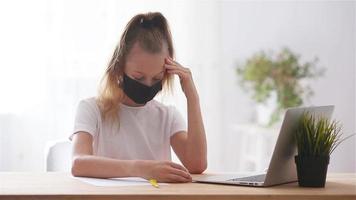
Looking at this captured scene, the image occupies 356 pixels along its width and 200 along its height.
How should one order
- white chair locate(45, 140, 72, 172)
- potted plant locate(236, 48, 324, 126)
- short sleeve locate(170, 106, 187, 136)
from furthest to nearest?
potted plant locate(236, 48, 324, 126) < white chair locate(45, 140, 72, 172) < short sleeve locate(170, 106, 187, 136)

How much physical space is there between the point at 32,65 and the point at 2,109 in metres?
0.31

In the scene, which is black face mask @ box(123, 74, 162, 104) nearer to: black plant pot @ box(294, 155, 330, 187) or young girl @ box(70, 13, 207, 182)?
young girl @ box(70, 13, 207, 182)

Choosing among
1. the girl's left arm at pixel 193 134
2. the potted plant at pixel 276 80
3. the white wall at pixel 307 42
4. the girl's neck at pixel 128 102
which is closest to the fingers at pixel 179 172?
the girl's left arm at pixel 193 134

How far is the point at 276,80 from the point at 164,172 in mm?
2309

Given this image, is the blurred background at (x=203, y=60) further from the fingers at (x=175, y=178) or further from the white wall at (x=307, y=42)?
the fingers at (x=175, y=178)

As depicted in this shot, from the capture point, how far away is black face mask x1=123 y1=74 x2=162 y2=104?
1823 mm

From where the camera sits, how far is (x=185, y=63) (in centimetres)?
354

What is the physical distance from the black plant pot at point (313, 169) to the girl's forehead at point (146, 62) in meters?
0.55

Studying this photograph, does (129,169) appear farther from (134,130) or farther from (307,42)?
(307,42)

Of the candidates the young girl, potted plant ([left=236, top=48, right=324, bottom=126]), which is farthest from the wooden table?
potted plant ([left=236, top=48, right=324, bottom=126])

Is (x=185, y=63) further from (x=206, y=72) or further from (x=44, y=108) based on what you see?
(x=44, y=108)

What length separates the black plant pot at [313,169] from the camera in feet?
4.83

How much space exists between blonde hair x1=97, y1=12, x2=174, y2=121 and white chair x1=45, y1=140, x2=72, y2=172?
1.58 ft

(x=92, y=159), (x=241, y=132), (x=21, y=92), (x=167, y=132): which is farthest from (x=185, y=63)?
(x=92, y=159)
